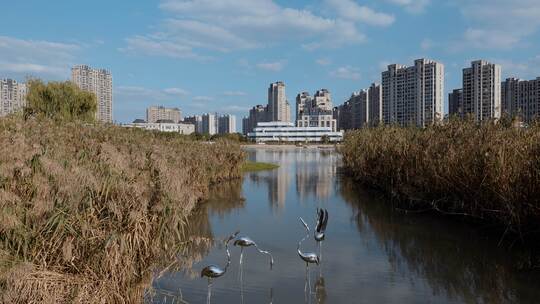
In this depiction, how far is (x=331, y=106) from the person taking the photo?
15288 centimetres

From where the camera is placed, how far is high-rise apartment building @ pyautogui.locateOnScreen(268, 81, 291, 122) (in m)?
155

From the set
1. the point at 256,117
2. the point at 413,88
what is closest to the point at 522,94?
the point at 413,88

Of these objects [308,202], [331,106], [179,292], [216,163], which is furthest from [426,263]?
[331,106]

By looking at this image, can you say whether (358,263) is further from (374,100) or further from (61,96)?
(374,100)

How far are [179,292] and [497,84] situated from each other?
35.4 meters

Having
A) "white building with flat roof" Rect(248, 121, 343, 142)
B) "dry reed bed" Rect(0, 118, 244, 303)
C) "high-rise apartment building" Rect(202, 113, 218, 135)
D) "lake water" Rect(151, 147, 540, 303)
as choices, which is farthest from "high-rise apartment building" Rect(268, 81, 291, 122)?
"dry reed bed" Rect(0, 118, 244, 303)

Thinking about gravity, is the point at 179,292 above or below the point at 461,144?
below

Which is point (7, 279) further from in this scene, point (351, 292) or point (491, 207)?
point (491, 207)

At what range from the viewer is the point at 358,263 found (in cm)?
715

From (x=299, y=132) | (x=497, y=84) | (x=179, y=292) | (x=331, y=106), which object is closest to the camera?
(x=179, y=292)

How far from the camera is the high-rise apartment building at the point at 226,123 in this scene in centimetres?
17625

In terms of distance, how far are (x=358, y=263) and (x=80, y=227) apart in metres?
4.40

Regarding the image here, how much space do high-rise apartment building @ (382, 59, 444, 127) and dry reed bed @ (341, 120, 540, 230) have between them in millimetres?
47694

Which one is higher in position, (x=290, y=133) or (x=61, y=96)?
(x=61, y=96)
